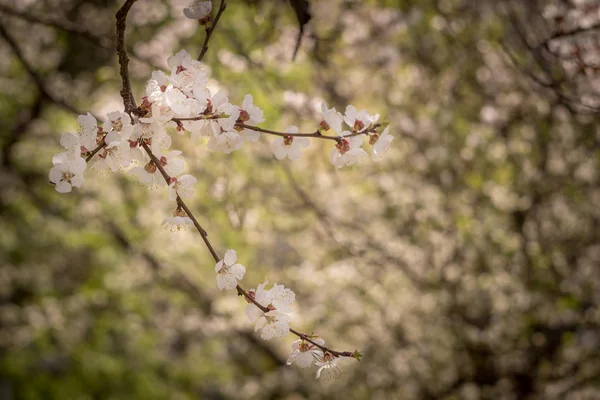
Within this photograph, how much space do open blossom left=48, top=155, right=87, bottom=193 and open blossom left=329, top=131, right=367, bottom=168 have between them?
1.59 feet

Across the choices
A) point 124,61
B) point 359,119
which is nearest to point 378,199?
point 359,119

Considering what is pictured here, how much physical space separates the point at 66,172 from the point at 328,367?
24.2 inches

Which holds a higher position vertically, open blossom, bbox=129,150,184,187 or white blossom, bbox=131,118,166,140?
open blossom, bbox=129,150,184,187

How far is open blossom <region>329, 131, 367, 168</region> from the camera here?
1018 mm

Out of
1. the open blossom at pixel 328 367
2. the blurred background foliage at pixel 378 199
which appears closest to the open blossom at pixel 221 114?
the open blossom at pixel 328 367

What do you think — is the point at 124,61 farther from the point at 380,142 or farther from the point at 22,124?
the point at 22,124

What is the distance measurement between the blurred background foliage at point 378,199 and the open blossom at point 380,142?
3.91 feet

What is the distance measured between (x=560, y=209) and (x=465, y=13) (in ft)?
5.03

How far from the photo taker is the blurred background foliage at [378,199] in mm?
2676

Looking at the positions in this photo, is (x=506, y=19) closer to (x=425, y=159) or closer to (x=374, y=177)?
A: (x=425, y=159)

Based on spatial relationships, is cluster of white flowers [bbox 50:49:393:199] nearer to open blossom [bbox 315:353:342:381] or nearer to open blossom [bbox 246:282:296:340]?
open blossom [bbox 246:282:296:340]

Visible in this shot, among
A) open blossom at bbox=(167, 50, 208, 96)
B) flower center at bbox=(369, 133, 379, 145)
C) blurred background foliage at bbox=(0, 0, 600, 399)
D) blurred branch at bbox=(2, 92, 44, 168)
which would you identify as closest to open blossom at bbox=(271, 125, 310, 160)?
flower center at bbox=(369, 133, 379, 145)

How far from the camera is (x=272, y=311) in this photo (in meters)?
0.93

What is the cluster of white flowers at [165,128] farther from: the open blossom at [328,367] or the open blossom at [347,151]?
the open blossom at [328,367]
